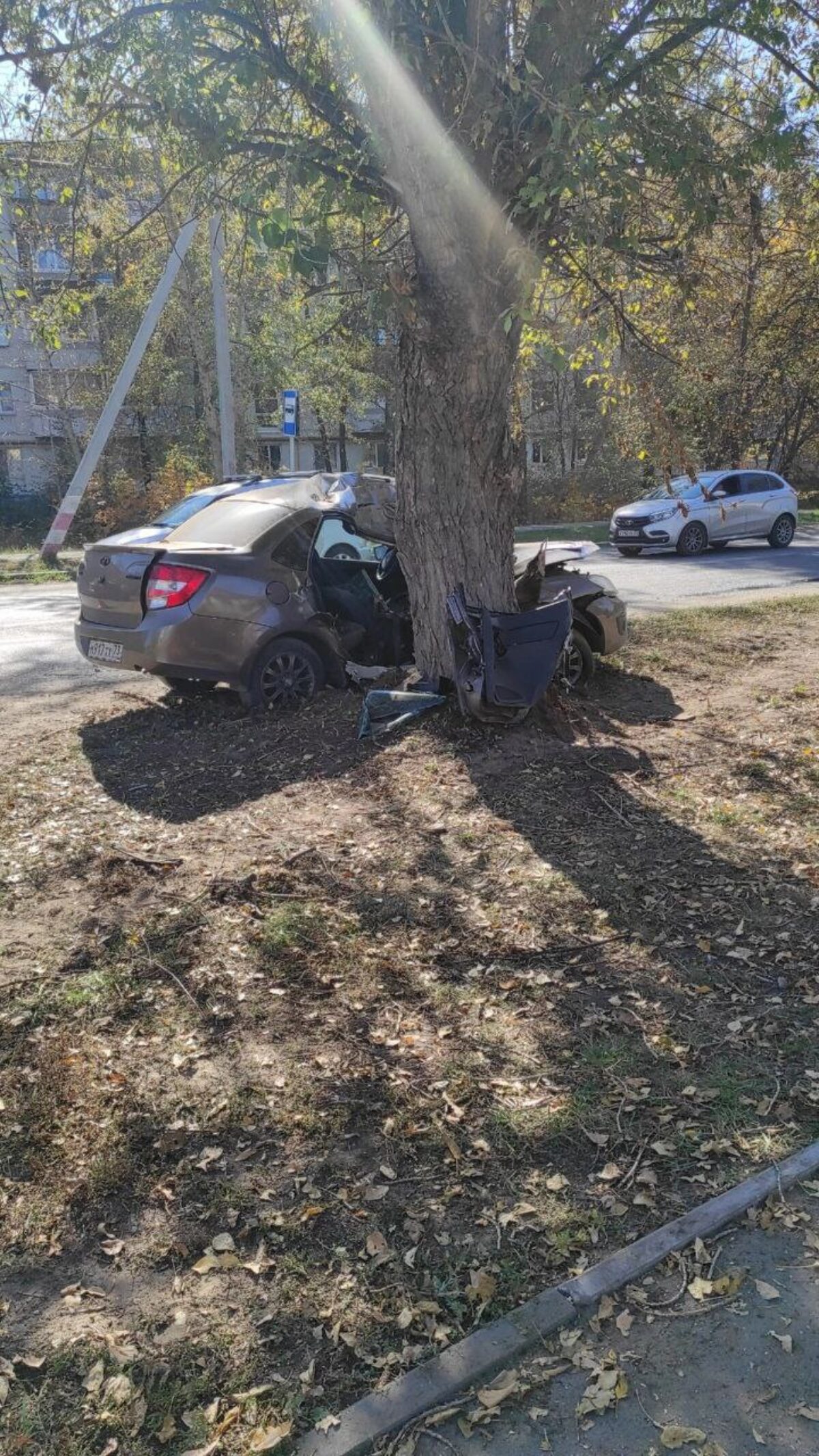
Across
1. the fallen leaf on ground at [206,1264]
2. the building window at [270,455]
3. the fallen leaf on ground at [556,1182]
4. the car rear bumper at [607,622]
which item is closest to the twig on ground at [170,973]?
the fallen leaf on ground at [206,1264]

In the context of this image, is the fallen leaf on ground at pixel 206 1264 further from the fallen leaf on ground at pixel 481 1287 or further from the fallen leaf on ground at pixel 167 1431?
the fallen leaf on ground at pixel 481 1287

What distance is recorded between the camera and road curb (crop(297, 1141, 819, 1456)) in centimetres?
217

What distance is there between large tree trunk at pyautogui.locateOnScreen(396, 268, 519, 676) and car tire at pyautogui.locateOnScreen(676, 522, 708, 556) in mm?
15061

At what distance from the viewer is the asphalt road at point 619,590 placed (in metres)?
10.0

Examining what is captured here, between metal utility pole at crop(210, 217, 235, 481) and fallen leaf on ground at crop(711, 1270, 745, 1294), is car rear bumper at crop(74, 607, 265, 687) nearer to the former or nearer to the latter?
fallen leaf on ground at crop(711, 1270, 745, 1294)

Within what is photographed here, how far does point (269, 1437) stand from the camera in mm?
2156

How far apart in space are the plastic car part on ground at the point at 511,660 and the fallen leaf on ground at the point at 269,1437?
14.9ft

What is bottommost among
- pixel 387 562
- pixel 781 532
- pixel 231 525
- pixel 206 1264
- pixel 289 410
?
pixel 206 1264

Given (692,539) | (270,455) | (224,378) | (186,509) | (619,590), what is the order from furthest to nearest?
1. (270,455)
2. (692,539)
3. (224,378)
4. (619,590)
5. (186,509)

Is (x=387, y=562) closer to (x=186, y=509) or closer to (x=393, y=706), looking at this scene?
(x=186, y=509)

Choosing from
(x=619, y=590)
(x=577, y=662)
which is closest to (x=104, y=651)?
(x=577, y=662)

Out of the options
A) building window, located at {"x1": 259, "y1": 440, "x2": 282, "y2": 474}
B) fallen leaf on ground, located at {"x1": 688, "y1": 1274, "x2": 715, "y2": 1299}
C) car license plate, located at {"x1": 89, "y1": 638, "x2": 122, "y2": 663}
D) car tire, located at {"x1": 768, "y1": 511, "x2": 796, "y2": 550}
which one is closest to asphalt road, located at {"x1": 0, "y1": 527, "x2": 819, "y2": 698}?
car tire, located at {"x1": 768, "y1": 511, "x2": 796, "y2": 550}

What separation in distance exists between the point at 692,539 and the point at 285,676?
15492 millimetres

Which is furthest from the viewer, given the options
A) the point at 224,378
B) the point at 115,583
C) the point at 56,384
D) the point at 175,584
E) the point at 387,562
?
the point at 56,384
